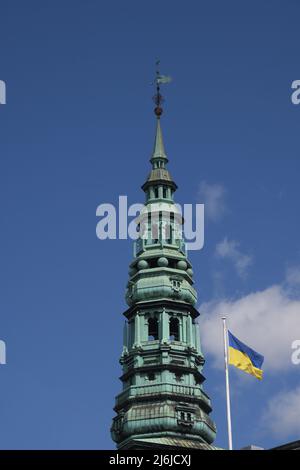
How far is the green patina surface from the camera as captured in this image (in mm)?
118312

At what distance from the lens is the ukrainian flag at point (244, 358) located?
88812mm

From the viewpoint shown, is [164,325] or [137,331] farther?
[137,331]

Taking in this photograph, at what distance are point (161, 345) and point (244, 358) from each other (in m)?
34.6

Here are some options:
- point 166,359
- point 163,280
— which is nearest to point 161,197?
point 163,280

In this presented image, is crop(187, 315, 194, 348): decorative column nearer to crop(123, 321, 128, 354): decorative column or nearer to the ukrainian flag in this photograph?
crop(123, 321, 128, 354): decorative column

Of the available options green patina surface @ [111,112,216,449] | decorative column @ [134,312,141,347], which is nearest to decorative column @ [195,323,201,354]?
green patina surface @ [111,112,216,449]

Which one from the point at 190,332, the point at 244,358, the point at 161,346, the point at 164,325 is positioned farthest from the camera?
the point at 190,332

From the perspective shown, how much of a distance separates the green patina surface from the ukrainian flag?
82.1 feet

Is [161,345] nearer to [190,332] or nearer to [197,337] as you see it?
[190,332]

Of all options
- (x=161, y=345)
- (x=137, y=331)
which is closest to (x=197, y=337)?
(x=161, y=345)

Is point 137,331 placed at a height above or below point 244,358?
above

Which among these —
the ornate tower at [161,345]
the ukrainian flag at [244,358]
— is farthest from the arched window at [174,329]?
the ukrainian flag at [244,358]

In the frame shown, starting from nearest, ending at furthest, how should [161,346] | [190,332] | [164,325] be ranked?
[161,346]
[164,325]
[190,332]

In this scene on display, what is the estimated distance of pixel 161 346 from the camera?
123 m
